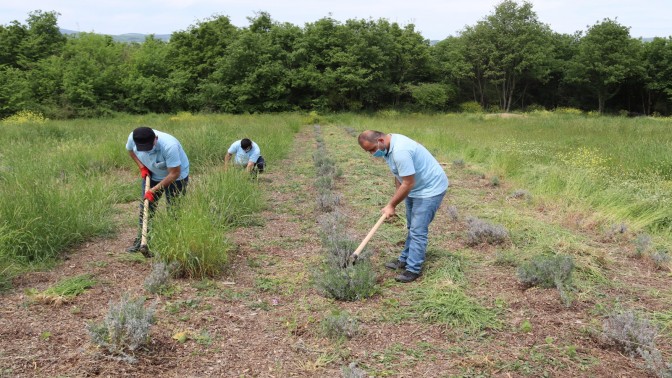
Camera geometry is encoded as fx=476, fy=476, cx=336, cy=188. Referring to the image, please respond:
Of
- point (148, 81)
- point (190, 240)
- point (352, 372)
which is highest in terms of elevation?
point (148, 81)

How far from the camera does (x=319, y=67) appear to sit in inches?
1511

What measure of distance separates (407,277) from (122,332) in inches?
91.7

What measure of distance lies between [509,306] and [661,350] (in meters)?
0.99

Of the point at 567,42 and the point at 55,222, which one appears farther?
the point at 567,42

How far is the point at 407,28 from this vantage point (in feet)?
133

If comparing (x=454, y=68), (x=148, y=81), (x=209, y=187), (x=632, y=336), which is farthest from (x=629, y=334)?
(x=454, y=68)

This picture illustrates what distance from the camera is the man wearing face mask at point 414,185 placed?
13.0 feet

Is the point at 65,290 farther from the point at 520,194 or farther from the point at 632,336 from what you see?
the point at 520,194

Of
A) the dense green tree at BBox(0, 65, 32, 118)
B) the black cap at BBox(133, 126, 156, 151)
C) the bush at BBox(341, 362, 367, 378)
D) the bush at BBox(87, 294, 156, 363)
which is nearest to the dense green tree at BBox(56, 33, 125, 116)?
the dense green tree at BBox(0, 65, 32, 118)

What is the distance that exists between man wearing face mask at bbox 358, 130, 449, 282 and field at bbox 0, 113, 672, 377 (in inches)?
9.5

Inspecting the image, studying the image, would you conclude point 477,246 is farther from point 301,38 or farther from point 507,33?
point 507,33

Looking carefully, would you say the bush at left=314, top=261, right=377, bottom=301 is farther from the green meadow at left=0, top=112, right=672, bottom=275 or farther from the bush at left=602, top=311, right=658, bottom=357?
the bush at left=602, top=311, right=658, bottom=357

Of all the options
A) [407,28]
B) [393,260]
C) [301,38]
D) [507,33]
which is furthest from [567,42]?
[393,260]

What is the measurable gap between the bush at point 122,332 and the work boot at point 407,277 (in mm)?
2131
